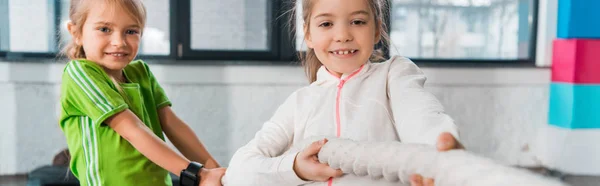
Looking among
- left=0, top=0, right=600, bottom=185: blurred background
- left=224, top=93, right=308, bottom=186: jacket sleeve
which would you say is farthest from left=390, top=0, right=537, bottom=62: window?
left=224, top=93, right=308, bottom=186: jacket sleeve

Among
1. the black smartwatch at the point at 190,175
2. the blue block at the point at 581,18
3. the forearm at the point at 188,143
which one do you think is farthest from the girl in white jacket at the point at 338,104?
the blue block at the point at 581,18

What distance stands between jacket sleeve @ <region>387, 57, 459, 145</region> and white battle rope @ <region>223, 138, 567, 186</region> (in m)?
0.05

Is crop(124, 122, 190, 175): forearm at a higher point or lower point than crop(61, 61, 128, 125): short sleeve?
lower

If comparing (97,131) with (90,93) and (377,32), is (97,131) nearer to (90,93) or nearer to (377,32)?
(90,93)

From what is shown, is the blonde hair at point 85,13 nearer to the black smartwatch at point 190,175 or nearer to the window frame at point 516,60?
the black smartwatch at point 190,175

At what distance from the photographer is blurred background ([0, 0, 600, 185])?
287cm

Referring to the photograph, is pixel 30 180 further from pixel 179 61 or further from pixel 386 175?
pixel 386 175

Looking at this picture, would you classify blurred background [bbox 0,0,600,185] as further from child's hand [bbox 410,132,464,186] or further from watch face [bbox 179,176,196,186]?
child's hand [bbox 410,132,464,186]

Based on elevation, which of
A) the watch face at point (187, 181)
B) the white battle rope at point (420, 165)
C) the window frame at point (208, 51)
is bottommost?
the watch face at point (187, 181)

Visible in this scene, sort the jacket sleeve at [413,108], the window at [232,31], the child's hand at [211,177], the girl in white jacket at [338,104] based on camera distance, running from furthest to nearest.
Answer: the window at [232,31], the child's hand at [211,177], the girl in white jacket at [338,104], the jacket sleeve at [413,108]

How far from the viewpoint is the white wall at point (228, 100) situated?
2861 millimetres

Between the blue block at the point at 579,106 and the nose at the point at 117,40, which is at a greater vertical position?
the nose at the point at 117,40

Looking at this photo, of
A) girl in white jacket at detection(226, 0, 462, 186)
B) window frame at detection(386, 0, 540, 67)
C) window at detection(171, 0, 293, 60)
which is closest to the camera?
girl in white jacket at detection(226, 0, 462, 186)

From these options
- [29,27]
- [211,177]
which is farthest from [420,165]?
[29,27]
